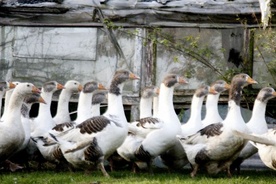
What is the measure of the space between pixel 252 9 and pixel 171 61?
1.73 m

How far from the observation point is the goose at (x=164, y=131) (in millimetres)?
15938

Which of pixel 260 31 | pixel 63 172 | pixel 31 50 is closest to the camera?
pixel 63 172

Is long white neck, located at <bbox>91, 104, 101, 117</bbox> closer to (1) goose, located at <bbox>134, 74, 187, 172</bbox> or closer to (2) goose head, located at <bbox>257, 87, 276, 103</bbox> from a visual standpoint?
(1) goose, located at <bbox>134, 74, 187, 172</bbox>

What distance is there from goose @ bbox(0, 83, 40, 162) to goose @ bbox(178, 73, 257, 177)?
2433 mm

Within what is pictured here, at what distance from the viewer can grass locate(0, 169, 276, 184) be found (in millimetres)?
14820

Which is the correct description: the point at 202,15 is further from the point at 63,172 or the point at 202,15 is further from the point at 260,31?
the point at 63,172

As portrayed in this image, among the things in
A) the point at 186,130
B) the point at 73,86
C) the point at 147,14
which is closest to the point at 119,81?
the point at 186,130

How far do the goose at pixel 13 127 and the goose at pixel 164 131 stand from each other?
1.87 metres

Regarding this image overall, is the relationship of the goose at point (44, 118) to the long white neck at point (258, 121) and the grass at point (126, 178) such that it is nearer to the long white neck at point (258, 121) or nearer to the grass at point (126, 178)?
the grass at point (126, 178)

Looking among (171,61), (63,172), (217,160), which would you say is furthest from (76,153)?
(171,61)

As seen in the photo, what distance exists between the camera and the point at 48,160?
16.9 m

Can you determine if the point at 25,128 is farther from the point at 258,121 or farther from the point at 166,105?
the point at 258,121

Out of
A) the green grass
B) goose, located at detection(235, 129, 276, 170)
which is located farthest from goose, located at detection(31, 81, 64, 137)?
goose, located at detection(235, 129, 276, 170)

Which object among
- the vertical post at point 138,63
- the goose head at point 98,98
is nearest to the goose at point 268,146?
the goose head at point 98,98
